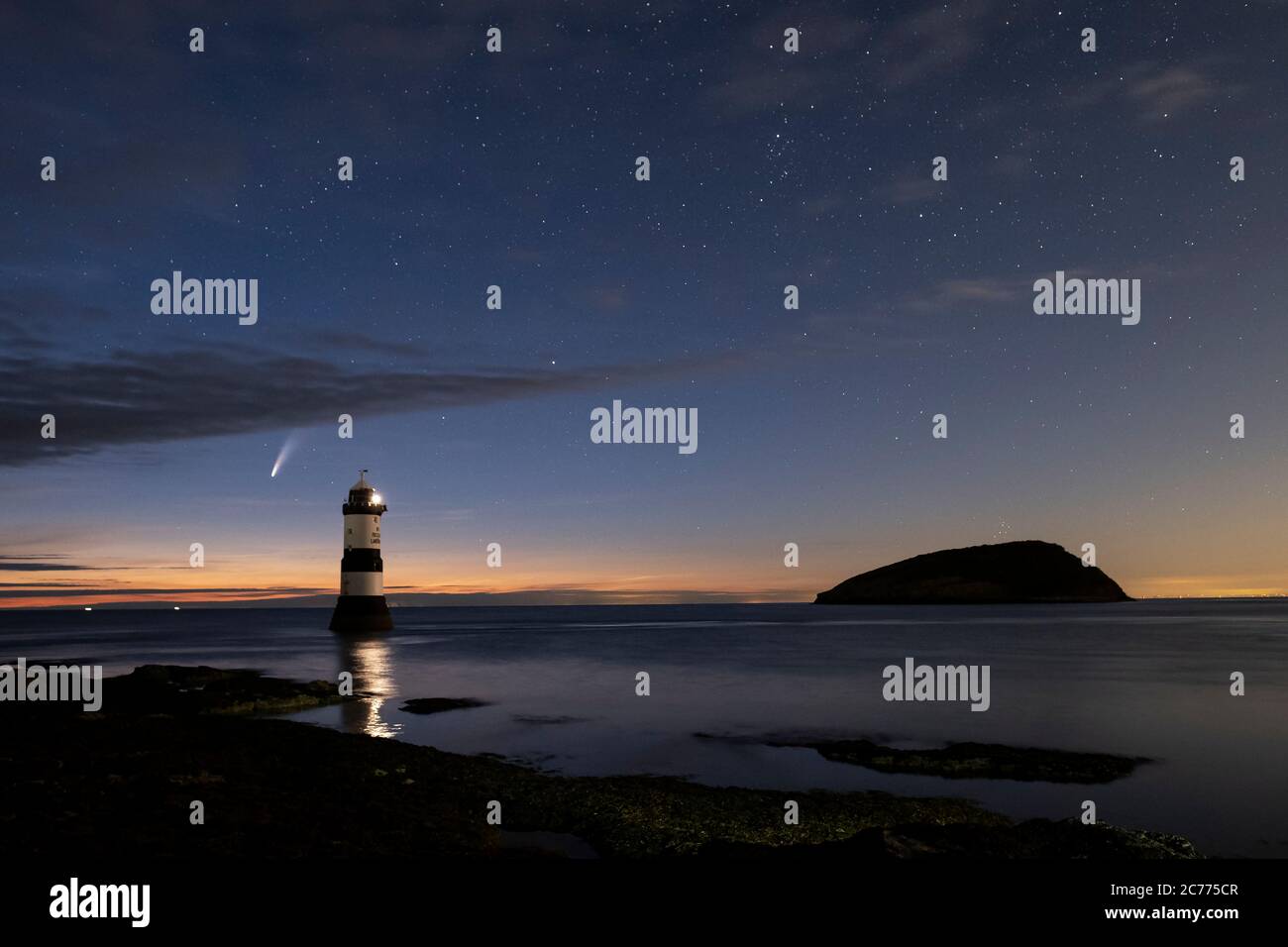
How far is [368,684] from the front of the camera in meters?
47.4

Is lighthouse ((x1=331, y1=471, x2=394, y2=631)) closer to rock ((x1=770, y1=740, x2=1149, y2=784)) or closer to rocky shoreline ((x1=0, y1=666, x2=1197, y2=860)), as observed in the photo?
rocky shoreline ((x1=0, y1=666, x2=1197, y2=860))

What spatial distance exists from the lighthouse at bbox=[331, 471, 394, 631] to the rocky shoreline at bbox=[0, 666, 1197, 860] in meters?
44.3

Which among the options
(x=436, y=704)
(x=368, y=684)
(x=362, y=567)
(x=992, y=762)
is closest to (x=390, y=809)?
(x=992, y=762)

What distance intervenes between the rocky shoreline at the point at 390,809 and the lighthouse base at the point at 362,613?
4673 centimetres

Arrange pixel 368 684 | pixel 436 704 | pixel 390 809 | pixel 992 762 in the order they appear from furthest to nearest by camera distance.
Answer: pixel 368 684 → pixel 436 704 → pixel 992 762 → pixel 390 809

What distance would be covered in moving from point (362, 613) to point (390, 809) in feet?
191

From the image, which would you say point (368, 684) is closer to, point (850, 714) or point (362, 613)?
point (362, 613)

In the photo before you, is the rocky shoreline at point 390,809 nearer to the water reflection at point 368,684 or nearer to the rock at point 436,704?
the water reflection at point 368,684

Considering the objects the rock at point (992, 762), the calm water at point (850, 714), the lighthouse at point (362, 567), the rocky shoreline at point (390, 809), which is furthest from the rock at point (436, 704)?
the lighthouse at point (362, 567)

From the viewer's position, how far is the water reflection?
3177 centimetres

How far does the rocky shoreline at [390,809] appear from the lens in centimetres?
1173
